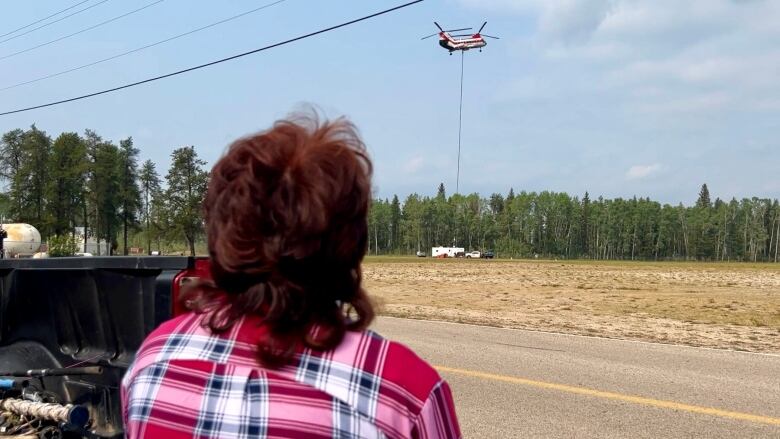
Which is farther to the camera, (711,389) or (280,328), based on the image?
(711,389)

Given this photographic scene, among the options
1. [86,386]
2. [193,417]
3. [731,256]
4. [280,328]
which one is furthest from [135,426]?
[731,256]

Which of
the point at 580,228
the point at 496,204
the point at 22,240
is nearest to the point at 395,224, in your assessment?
the point at 496,204

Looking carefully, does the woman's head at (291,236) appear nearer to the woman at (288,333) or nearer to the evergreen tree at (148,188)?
the woman at (288,333)

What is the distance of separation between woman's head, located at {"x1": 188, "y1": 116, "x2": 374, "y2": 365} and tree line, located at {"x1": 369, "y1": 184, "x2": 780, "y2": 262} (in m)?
162

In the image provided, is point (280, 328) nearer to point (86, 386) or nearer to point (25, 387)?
point (86, 386)

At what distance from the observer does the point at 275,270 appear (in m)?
1.48

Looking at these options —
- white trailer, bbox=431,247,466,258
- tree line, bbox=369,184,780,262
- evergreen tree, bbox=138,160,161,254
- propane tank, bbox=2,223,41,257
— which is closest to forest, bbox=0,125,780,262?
tree line, bbox=369,184,780,262

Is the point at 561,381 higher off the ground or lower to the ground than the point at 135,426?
lower

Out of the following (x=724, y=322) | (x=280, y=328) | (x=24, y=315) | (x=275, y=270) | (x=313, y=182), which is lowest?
(x=724, y=322)

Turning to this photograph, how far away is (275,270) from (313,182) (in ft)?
0.64

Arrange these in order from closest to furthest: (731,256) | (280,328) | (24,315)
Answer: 1. (280,328)
2. (24,315)
3. (731,256)

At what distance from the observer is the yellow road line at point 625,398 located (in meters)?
6.82

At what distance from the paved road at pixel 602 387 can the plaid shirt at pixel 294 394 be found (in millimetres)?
4952

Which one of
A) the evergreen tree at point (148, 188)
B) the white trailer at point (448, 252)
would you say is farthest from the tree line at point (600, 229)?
the evergreen tree at point (148, 188)
